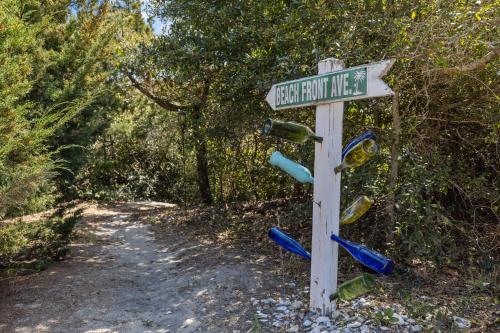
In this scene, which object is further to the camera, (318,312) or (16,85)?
(16,85)

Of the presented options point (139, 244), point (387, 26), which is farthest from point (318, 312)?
point (139, 244)

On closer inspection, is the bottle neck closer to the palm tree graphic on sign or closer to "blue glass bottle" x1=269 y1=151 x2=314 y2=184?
Result: "blue glass bottle" x1=269 y1=151 x2=314 y2=184

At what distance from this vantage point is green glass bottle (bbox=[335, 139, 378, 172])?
299 cm

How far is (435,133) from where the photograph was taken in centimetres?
469

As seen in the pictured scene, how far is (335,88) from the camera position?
3061mm

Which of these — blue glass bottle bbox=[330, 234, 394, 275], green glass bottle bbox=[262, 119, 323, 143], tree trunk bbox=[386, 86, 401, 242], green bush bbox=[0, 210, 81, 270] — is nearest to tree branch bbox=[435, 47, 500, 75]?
tree trunk bbox=[386, 86, 401, 242]

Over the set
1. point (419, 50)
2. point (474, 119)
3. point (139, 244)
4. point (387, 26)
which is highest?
point (387, 26)

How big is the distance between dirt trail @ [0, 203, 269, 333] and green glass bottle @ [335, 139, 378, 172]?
1.49m

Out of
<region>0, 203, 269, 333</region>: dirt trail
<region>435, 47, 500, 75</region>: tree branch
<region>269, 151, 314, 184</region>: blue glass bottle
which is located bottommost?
<region>0, 203, 269, 333</region>: dirt trail

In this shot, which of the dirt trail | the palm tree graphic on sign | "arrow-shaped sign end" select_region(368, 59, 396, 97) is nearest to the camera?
"arrow-shaped sign end" select_region(368, 59, 396, 97)

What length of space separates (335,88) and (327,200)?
83 centimetres

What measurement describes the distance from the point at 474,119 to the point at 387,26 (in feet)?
4.52

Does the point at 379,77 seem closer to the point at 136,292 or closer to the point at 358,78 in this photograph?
the point at 358,78

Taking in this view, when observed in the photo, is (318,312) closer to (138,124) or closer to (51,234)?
(51,234)
